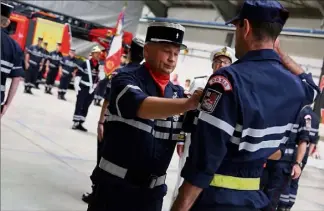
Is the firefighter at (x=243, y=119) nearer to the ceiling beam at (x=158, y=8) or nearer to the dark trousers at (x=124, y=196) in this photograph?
the dark trousers at (x=124, y=196)

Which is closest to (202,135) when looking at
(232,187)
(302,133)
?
(232,187)

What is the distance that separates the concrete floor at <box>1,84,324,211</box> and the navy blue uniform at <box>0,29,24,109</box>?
90 cm

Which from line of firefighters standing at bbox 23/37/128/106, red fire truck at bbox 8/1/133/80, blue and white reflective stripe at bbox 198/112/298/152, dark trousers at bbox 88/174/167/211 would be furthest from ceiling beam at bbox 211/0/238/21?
red fire truck at bbox 8/1/133/80

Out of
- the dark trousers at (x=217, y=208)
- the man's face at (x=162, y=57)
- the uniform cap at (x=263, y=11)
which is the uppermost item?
the uniform cap at (x=263, y=11)

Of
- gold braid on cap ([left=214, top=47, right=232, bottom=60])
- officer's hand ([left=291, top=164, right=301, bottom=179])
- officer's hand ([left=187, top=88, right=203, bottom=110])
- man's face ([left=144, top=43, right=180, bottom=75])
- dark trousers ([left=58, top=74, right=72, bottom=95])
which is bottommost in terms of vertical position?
dark trousers ([left=58, top=74, right=72, bottom=95])

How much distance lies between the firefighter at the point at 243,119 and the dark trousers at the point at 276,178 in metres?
1.64

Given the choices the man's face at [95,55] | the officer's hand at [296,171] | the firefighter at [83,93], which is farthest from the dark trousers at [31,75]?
the officer's hand at [296,171]

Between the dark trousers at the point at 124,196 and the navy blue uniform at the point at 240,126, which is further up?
the navy blue uniform at the point at 240,126

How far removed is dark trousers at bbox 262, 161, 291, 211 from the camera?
2.94m

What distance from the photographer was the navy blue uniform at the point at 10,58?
9.73 feet

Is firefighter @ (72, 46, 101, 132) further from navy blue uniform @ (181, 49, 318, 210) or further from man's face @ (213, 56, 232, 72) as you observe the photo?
navy blue uniform @ (181, 49, 318, 210)

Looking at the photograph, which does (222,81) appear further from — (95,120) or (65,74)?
(65,74)

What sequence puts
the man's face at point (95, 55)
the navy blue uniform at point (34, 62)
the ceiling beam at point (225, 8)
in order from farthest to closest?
the navy blue uniform at point (34, 62) → the man's face at point (95, 55) → the ceiling beam at point (225, 8)

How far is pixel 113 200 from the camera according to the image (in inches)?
69.1
